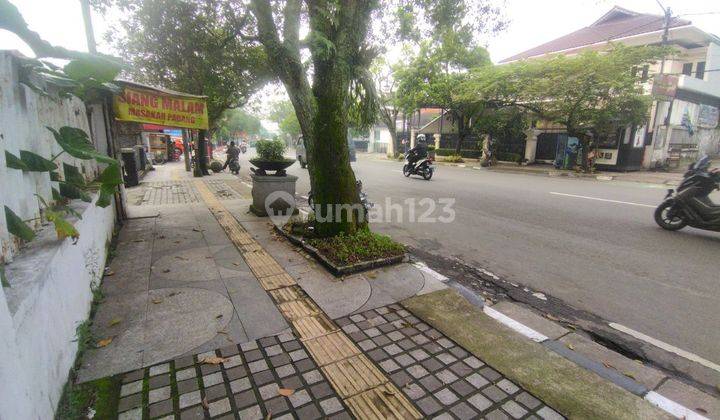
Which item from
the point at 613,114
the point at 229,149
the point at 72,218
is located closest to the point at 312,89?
the point at 72,218

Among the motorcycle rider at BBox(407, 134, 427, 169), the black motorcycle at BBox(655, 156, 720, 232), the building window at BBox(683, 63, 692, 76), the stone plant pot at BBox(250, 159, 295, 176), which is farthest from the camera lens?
the building window at BBox(683, 63, 692, 76)

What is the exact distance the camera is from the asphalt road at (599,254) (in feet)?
11.7

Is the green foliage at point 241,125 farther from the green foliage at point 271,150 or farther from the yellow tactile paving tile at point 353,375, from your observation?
the yellow tactile paving tile at point 353,375

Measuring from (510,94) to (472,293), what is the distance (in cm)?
1819

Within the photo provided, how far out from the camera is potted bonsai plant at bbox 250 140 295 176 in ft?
22.6

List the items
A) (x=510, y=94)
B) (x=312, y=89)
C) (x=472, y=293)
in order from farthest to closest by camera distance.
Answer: (x=510, y=94) → (x=312, y=89) → (x=472, y=293)

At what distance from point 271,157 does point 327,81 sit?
9.14ft

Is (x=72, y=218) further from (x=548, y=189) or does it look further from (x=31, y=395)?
(x=548, y=189)

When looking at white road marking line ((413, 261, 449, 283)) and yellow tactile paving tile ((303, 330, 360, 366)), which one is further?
white road marking line ((413, 261, 449, 283))

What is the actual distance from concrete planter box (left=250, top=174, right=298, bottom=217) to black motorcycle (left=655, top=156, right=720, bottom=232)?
734cm

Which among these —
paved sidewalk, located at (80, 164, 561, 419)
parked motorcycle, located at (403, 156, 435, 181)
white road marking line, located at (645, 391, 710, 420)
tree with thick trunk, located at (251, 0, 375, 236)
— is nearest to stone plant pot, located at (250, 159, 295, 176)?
tree with thick trunk, located at (251, 0, 375, 236)

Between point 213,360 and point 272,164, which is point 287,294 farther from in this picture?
point 272,164

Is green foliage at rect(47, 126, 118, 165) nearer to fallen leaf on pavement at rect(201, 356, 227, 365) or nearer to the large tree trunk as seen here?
fallen leaf on pavement at rect(201, 356, 227, 365)

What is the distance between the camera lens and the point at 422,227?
6934 mm
